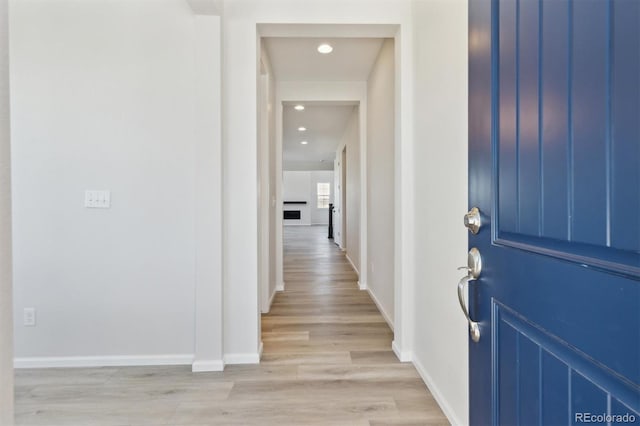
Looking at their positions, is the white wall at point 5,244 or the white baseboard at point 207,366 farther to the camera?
the white baseboard at point 207,366

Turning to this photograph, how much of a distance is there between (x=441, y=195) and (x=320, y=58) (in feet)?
7.12

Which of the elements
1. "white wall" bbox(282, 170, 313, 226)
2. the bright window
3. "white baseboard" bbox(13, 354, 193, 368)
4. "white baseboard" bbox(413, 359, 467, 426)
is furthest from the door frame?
the bright window

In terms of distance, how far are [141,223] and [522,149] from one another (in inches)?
89.6

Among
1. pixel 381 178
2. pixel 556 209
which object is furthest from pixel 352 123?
pixel 556 209

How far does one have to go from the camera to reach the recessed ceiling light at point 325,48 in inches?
116

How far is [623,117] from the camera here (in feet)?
1.60

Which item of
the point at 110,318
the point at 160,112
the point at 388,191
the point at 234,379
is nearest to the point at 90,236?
the point at 110,318

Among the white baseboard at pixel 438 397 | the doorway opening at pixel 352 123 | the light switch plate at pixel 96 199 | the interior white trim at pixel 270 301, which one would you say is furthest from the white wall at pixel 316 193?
the white baseboard at pixel 438 397

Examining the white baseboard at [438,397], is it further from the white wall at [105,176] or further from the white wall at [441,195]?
the white wall at [105,176]

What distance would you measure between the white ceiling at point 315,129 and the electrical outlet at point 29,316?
3269 mm

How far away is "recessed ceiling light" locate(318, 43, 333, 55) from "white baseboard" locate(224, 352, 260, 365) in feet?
8.59

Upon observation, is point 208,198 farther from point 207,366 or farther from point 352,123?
point 352,123

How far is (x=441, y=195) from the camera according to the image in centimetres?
176

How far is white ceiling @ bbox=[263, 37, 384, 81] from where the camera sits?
2.91 m
